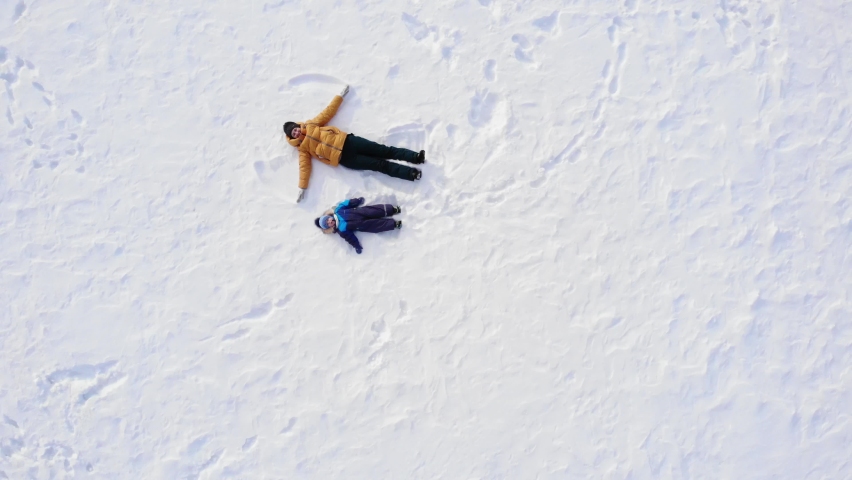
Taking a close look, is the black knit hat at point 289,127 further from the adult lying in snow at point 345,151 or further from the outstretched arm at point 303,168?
the outstretched arm at point 303,168

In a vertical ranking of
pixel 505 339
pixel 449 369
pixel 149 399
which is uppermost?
pixel 505 339

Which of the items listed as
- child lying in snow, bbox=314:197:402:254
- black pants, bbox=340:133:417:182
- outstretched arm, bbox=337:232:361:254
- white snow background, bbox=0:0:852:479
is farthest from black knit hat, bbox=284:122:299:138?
outstretched arm, bbox=337:232:361:254

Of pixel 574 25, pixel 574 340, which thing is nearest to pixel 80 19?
pixel 574 25

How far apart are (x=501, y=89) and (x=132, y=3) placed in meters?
3.63

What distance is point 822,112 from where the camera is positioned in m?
5.32

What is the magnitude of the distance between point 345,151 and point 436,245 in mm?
1166

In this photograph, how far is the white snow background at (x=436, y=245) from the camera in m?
5.07

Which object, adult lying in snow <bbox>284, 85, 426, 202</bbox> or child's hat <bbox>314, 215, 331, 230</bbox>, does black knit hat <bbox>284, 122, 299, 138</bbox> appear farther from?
child's hat <bbox>314, 215, 331, 230</bbox>

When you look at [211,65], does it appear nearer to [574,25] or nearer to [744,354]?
[574,25]

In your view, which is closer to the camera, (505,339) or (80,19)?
(505,339)

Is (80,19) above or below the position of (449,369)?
above

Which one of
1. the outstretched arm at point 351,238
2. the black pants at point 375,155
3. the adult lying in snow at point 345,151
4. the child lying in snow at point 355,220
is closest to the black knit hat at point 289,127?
the adult lying in snow at point 345,151

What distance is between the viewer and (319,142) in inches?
199

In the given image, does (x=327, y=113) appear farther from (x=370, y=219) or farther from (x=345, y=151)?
(x=370, y=219)
